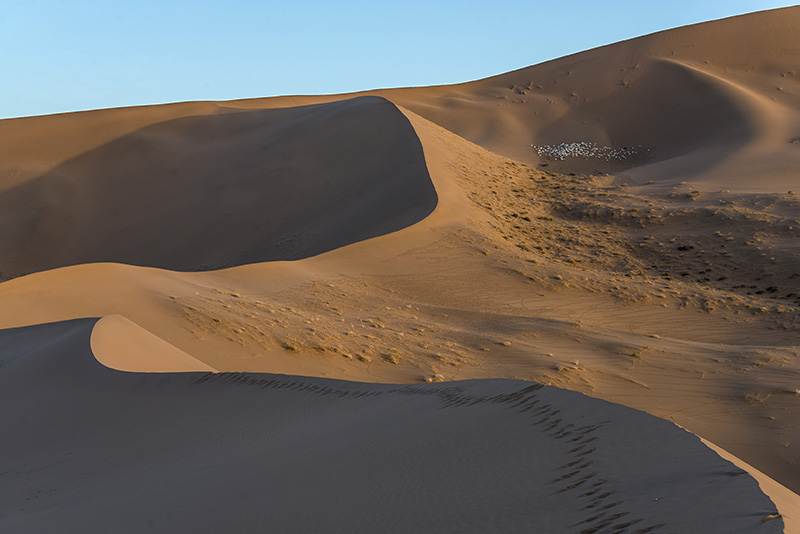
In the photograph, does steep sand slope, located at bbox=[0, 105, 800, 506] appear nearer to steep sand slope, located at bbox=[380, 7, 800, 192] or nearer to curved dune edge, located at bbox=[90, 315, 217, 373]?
curved dune edge, located at bbox=[90, 315, 217, 373]

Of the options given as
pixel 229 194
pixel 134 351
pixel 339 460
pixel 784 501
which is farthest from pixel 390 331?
pixel 229 194

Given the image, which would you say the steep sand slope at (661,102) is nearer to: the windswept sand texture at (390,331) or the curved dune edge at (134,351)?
the windswept sand texture at (390,331)

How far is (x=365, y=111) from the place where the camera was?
21281 mm

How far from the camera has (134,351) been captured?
6.59 metres

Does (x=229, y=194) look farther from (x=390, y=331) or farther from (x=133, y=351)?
(x=133, y=351)

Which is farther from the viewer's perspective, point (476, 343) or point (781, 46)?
point (781, 46)

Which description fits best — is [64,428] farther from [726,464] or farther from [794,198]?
[794,198]

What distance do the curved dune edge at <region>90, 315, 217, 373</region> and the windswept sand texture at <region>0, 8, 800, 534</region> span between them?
0.13 ft

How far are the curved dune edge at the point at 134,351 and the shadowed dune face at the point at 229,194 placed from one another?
7.03 metres

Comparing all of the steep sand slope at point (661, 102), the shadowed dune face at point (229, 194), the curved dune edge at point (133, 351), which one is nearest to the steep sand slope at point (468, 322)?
the curved dune edge at point (133, 351)

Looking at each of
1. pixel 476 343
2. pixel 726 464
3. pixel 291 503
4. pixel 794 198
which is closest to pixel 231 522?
pixel 291 503

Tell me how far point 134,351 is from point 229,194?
14.6 meters

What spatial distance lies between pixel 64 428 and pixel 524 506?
12.7ft

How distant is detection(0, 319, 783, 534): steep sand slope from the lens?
287 centimetres
